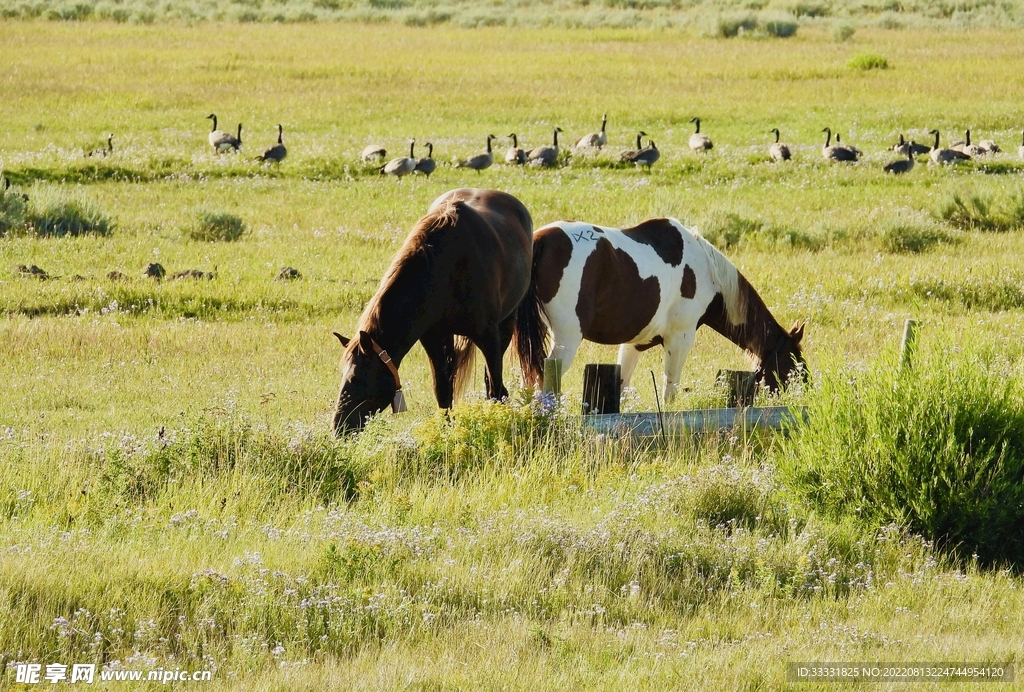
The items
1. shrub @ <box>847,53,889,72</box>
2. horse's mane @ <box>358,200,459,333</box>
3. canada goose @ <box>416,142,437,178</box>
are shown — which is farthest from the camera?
shrub @ <box>847,53,889,72</box>

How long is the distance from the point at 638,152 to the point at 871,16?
5108 centimetres

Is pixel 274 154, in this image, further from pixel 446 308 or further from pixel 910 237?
pixel 446 308

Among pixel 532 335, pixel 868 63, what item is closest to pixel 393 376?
pixel 532 335

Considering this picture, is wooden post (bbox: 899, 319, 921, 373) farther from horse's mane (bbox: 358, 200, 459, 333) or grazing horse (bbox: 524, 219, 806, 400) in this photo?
horse's mane (bbox: 358, 200, 459, 333)

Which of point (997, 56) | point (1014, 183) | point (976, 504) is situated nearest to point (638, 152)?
point (1014, 183)

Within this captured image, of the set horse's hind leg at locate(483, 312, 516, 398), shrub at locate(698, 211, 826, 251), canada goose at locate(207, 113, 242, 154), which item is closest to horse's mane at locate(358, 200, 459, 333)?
horse's hind leg at locate(483, 312, 516, 398)

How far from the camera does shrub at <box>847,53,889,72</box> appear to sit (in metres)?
45.8

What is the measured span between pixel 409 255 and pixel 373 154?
776 inches

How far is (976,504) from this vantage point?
747 cm

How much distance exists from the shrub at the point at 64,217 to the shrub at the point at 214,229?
137 cm

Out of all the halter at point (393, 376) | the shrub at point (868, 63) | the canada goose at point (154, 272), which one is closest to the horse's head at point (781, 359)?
the halter at point (393, 376)

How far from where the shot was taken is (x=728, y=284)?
35.2 ft

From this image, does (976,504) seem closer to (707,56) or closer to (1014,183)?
(1014,183)

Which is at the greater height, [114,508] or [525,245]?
[525,245]
